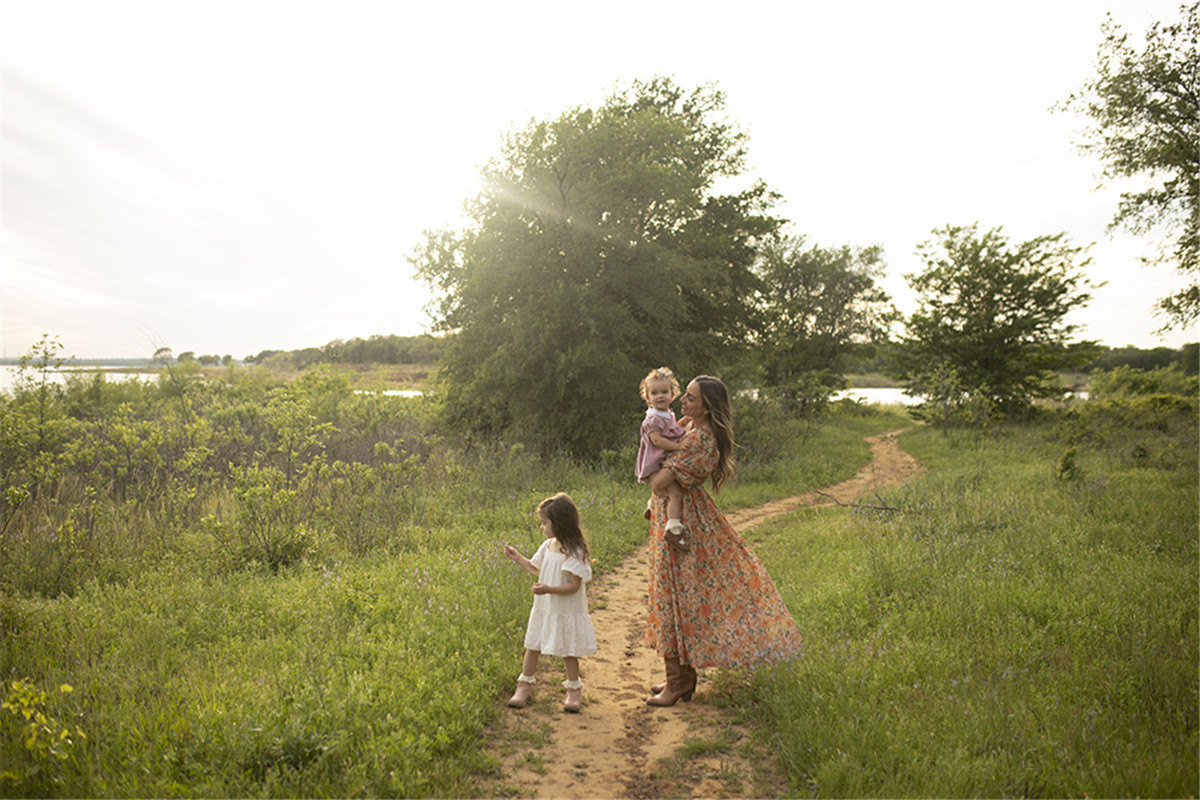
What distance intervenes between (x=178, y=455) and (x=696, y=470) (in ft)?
41.7

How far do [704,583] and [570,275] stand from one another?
43.5ft

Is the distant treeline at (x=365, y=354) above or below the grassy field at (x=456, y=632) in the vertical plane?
above

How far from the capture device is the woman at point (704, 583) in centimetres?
490

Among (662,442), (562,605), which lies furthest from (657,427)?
(562,605)

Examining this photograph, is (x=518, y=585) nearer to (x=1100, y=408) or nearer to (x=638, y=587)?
(x=638, y=587)

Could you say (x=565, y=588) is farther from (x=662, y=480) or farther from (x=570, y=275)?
(x=570, y=275)

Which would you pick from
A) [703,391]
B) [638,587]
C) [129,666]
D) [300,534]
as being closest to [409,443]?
[300,534]

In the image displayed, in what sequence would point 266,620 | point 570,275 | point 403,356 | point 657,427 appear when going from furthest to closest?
point 403,356 → point 570,275 → point 266,620 → point 657,427

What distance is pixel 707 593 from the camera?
16.4ft

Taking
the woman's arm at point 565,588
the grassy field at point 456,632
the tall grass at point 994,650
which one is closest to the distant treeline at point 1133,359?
the grassy field at point 456,632

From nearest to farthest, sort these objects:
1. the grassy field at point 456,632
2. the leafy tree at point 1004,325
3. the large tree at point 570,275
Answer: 1. the grassy field at point 456,632
2. the large tree at point 570,275
3. the leafy tree at point 1004,325

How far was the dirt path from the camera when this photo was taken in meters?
3.92

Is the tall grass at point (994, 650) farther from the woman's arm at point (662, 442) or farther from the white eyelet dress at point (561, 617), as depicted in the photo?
the woman's arm at point (662, 442)

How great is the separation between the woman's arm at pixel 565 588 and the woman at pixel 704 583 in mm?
654
